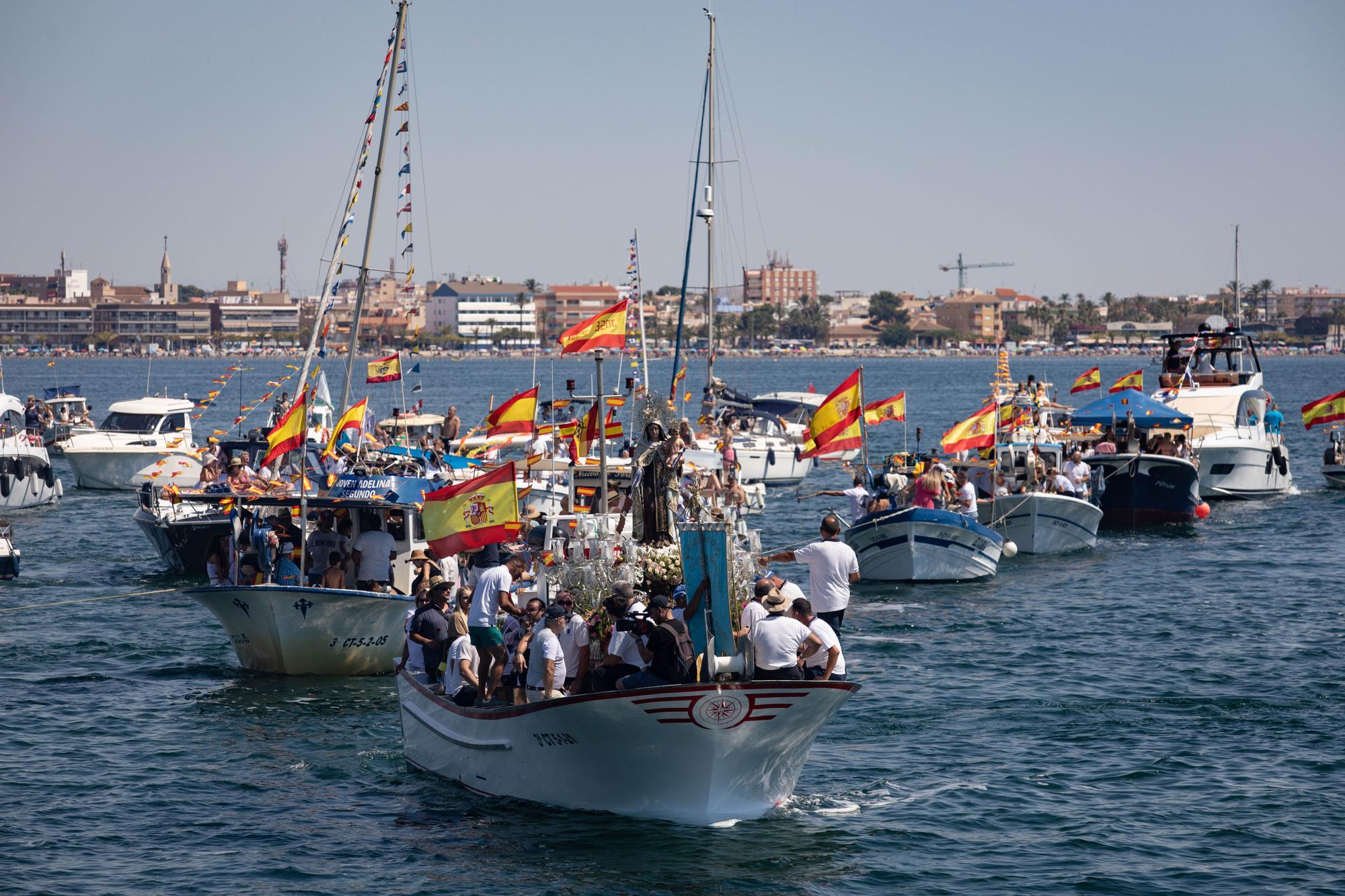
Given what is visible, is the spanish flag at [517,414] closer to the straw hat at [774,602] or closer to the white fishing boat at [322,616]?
the white fishing boat at [322,616]

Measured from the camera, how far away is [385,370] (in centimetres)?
3712

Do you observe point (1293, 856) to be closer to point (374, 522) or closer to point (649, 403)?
point (649, 403)

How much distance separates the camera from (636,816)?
1559cm

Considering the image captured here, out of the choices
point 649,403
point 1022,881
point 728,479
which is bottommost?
point 1022,881

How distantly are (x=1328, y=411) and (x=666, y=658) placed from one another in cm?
4099

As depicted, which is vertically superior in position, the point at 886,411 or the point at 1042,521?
the point at 886,411

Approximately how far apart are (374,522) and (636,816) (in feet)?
33.8

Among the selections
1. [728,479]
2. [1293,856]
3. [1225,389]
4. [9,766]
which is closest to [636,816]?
[1293,856]

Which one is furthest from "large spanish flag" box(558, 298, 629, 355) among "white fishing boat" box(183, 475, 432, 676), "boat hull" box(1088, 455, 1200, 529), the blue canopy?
the blue canopy

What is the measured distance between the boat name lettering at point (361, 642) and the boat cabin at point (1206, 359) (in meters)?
38.6

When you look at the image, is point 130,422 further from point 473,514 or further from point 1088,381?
point 473,514

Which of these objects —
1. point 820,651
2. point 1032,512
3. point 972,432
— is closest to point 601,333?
point 820,651

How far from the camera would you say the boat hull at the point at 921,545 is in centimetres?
3203

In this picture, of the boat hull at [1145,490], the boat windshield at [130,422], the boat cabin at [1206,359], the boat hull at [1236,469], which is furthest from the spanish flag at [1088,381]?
the boat windshield at [130,422]
